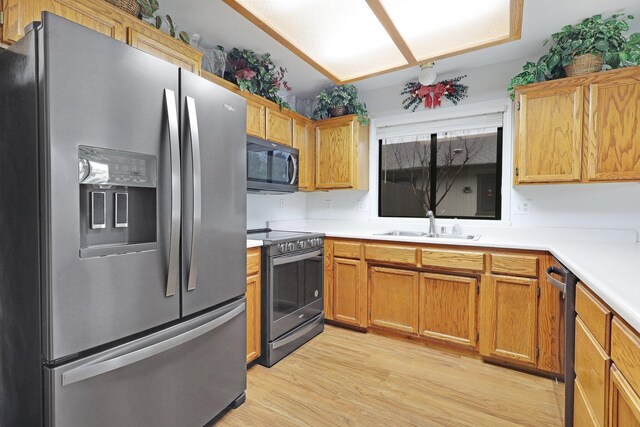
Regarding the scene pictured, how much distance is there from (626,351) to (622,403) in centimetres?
18

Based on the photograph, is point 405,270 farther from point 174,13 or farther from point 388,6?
point 174,13

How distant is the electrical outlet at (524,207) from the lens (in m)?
2.65

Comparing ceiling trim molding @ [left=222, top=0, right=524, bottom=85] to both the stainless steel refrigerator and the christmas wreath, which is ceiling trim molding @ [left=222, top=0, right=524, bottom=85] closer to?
the stainless steel refrigerator

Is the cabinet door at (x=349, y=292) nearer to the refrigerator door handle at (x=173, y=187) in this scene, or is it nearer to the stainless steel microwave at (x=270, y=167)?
the stainless steel microwave at (x=270, y=167)

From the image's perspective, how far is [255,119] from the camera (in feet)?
8.27

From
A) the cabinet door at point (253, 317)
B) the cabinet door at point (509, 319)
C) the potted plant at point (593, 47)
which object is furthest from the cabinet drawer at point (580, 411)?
the potted plant at point (593, 47)

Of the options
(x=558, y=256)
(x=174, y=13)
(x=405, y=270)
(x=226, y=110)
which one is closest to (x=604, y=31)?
(x=558, y=256)

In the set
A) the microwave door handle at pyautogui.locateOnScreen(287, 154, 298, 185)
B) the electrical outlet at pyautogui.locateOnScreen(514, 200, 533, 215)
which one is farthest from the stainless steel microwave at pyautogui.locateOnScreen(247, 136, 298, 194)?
the electrical outlet at pyautogui.locateOnScreen(514, 200, 533, 215)

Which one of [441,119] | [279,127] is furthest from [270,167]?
[441,119]

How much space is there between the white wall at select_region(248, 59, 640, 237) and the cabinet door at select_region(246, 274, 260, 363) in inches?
34.6

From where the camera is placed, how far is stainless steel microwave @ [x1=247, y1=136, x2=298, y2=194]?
7.61 ft

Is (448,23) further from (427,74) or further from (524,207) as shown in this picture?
(524,207)

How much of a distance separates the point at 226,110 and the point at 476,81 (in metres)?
2.40

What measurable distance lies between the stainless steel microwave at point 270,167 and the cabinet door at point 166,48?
592mm
